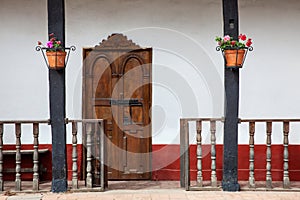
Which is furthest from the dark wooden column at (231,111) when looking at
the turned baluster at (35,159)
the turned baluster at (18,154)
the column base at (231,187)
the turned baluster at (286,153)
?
the turned baluster at (18,154)

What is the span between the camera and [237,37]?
7234 millimetres

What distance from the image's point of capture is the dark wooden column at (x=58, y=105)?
287 inches

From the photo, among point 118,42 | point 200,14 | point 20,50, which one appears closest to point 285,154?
point 200,14

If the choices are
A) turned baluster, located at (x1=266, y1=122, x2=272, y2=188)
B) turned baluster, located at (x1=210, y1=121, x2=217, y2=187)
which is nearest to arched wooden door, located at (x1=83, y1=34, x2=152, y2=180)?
turned baluster, located at (x1=210, y1=121, x2=217, y2=187)

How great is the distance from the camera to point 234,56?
7.06m

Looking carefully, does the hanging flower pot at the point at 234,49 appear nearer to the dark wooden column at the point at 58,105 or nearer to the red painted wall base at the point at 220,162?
the red painted wall base at the point at 220,162

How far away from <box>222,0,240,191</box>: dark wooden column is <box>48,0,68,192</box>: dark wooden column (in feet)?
7.53

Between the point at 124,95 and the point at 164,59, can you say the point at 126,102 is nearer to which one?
the point at 124,95

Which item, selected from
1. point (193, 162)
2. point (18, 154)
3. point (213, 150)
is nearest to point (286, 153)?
point (213, 150)

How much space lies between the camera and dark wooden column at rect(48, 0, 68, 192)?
7.28 m

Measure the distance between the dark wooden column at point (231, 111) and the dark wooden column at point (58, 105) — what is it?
230 centimetres

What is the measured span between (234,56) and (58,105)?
8.39 ft

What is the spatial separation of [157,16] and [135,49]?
64cm

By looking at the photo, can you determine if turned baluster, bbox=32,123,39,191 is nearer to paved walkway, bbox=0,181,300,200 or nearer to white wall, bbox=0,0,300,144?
paved walkway, bbox=0,181,300,200
